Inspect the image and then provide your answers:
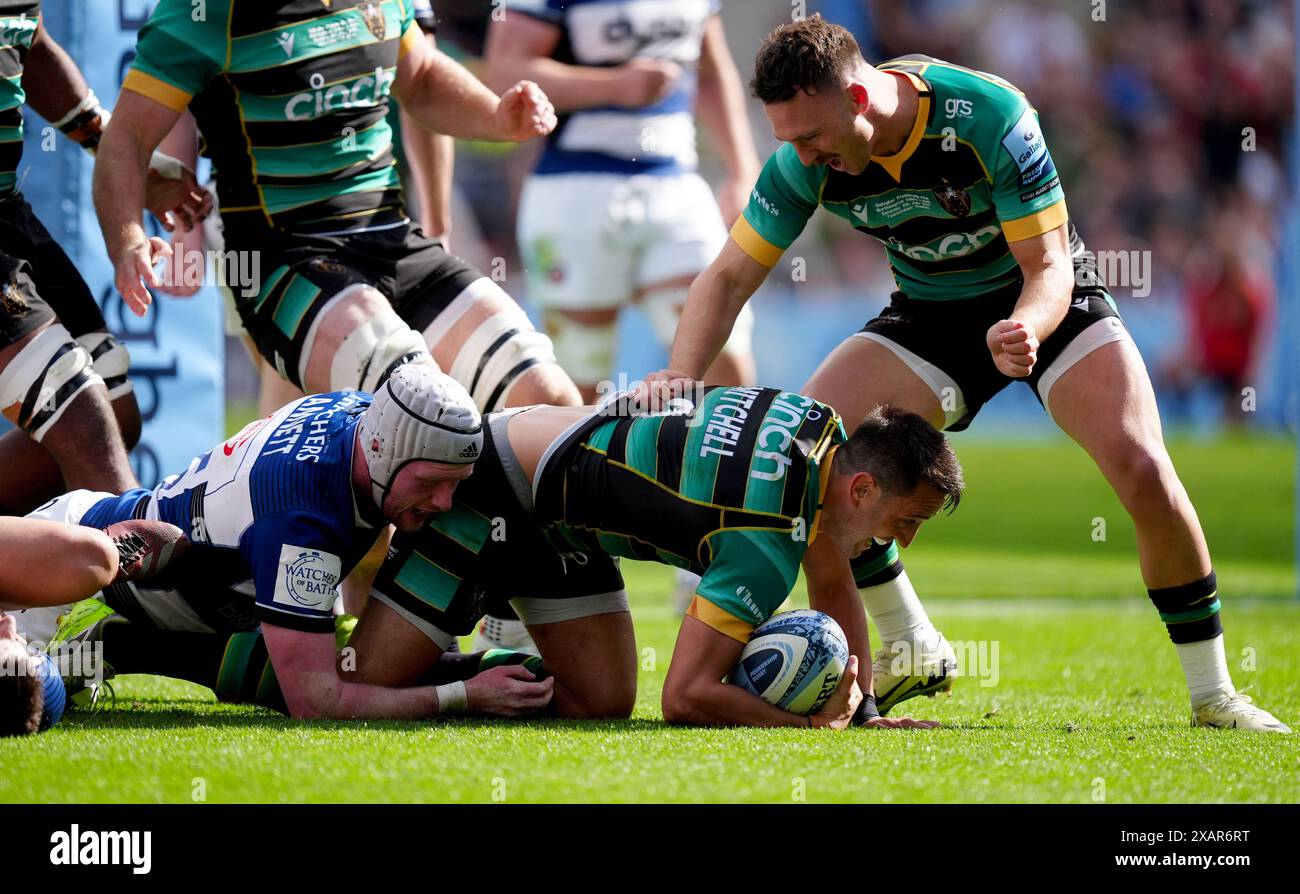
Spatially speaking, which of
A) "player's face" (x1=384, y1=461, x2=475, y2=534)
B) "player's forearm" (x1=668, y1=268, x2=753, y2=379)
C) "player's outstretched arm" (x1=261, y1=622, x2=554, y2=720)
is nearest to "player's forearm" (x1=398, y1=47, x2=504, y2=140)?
"player's forearm" (x1=668, y1=268, x2=753, y2=379)

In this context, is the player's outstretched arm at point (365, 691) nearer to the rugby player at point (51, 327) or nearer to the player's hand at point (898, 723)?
the player's hand at point (898, 723)

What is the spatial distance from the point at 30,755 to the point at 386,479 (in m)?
1.17

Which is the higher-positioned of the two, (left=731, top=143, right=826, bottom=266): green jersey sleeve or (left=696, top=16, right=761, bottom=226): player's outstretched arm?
(left=696, top=16, right=761, bottom=226): player's outstretched arm

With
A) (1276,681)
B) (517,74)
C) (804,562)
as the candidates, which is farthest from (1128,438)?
(517,74)

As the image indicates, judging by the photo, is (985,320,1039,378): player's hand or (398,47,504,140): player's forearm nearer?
(985,320,1039,378): player's hand

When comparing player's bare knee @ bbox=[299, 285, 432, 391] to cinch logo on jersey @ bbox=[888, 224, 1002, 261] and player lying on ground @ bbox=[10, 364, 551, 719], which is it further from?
cinch logo on jersey @ bbox=[888, 224, 1002, 261]

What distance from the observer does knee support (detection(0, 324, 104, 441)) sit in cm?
497

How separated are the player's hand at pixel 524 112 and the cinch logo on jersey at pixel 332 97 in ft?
1.55

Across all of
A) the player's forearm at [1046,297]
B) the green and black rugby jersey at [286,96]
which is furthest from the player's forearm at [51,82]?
the player's forearm at [1046,297]

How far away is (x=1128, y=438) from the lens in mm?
4758

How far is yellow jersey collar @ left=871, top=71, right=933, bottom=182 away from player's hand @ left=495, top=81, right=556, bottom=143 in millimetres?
1351

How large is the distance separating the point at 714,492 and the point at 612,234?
387 centimetres
